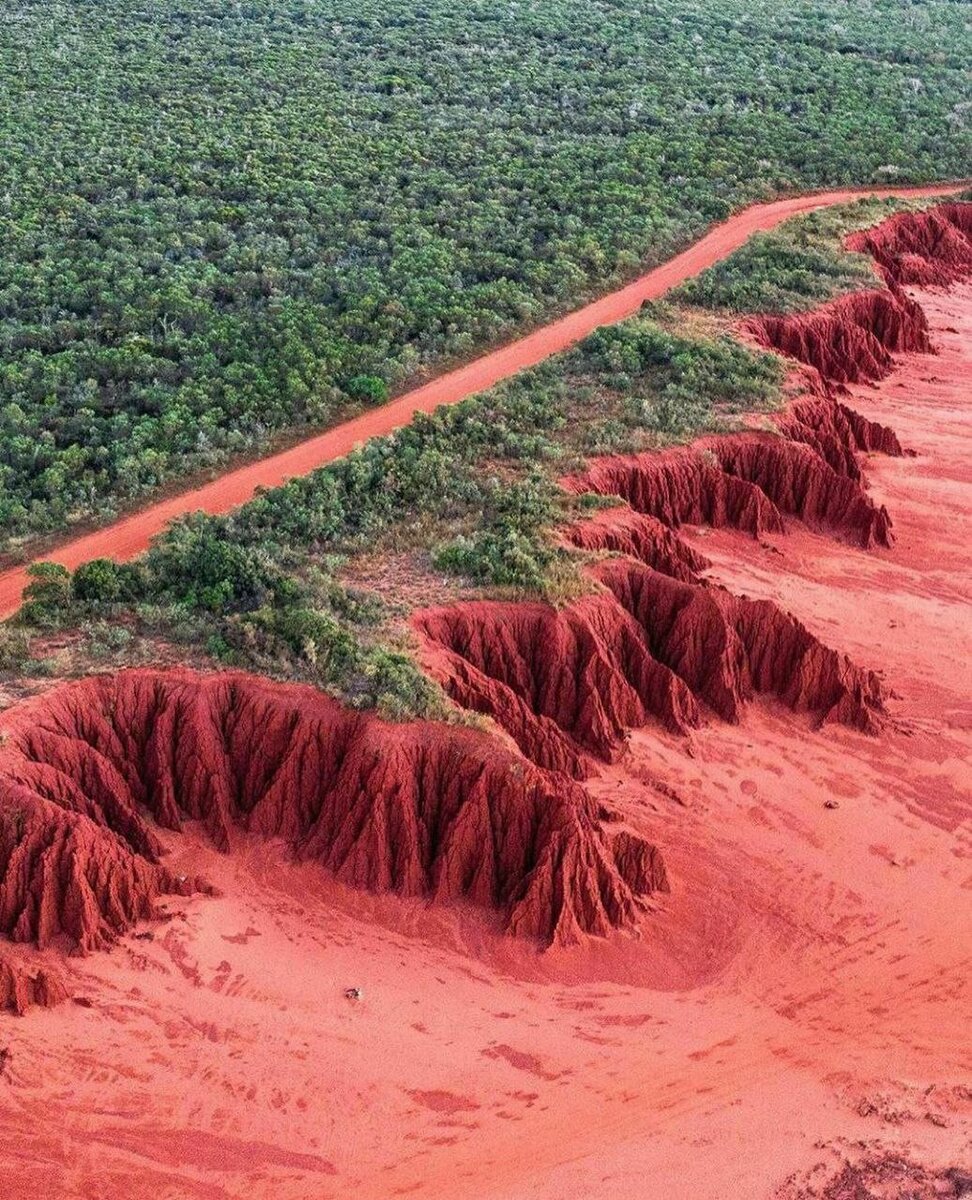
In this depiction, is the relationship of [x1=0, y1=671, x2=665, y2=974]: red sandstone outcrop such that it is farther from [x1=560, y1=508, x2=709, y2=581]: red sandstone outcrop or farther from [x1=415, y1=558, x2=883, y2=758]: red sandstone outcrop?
[x1=560, y1=508, x2=709, y2=581]: red sandstone outcrop

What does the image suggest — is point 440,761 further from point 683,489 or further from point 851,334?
point 851,334

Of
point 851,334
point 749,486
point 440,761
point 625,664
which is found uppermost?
point 851,334

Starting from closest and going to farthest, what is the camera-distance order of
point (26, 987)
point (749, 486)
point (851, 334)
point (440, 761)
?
point (26, 987)
point (440, 761)
point (749, 486)
point (851, 334)

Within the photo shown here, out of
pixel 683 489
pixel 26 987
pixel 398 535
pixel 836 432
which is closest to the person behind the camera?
pixel 26 987

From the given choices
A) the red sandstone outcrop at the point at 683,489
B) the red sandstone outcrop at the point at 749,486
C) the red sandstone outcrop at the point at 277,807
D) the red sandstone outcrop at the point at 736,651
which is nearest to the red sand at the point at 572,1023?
the red sandstone outcrop at the point at 277,807

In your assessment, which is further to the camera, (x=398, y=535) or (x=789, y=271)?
(x=789, y=271)

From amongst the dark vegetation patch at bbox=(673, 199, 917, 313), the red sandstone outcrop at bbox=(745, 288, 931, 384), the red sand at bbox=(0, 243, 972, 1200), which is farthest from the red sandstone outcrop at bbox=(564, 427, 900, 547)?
the dark vegetation patch at bbox=(673, 199, 917, 313)

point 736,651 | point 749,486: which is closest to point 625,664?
point 736,651

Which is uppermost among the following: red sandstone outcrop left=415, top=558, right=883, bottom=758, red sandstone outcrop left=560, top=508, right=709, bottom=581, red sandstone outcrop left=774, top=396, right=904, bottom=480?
red sandstone outcrop left=774, top=396, right=904, bottom=480
